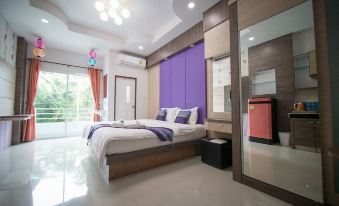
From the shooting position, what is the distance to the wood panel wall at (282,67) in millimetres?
1640

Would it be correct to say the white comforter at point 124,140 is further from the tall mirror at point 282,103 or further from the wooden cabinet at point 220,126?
the tall mirror at point 282,103

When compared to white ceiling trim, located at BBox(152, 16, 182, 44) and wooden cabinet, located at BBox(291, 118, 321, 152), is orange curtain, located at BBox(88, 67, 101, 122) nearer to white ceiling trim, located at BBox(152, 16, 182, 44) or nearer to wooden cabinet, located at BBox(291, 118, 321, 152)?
white ceiling trim, located at BBox(152, 16, 182, 44)

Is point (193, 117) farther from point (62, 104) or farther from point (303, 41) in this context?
point (62, 104)

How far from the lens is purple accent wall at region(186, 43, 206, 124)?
3334 millimetres

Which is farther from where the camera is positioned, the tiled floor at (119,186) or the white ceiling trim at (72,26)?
the white ceiling trim at (72,26)

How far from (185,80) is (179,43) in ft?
3.38

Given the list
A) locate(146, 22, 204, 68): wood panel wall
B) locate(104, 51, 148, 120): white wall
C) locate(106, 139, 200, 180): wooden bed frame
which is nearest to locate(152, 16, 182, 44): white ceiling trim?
locate(146, 22, 204, 68): wood panel wall

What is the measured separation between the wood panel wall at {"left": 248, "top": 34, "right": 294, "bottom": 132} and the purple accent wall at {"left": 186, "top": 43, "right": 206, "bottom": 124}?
149 centimetres

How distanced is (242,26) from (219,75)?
3.19 ft

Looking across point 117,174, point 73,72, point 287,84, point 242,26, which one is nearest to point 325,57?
point 287,84

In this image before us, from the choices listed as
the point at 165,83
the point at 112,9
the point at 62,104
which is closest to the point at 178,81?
the point at 165,83

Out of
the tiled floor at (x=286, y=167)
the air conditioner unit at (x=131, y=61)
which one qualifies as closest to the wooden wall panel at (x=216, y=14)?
the tiled floor at (x=286, y=167)

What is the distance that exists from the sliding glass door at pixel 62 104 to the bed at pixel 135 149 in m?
3.52

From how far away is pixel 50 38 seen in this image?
Result: 4086mm
